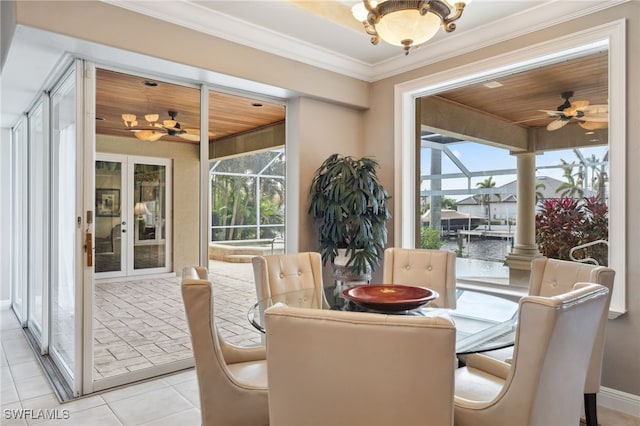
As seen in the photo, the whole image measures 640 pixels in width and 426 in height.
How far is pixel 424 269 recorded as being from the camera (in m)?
2.99

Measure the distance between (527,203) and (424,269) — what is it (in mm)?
1040

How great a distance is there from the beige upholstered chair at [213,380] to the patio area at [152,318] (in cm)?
171

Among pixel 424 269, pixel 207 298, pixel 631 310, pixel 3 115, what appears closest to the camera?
pixel 207 298

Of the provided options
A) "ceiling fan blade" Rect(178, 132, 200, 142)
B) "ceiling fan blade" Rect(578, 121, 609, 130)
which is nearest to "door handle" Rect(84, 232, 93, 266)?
"ceiling fan blade" Rect(178, 132, 200, 142)

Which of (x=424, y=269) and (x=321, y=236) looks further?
(x=321, y=236)

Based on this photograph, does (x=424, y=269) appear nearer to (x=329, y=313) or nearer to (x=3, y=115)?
(x=329, y=313)

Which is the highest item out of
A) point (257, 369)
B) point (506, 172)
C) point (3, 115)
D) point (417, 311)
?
point (3, 115)

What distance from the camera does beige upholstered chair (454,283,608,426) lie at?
131 cm

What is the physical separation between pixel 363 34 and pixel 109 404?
10.7 feet

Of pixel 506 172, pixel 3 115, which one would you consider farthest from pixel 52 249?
pixel 506 172

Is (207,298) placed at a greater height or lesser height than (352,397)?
greater

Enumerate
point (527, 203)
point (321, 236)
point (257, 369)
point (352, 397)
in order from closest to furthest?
point (352, 397), point (257, 369), point (527, 203), point (321, 236)

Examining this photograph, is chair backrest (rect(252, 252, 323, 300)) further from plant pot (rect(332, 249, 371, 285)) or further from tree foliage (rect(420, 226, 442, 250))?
tree foliage (rect(420, 226, 442, 250))

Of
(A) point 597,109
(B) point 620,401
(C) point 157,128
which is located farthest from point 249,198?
(B) point 620,401
